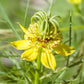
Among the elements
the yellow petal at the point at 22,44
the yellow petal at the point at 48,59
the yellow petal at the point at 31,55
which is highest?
the yellow petal at the point at 22,44

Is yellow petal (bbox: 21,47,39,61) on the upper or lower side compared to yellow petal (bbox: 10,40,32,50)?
lower

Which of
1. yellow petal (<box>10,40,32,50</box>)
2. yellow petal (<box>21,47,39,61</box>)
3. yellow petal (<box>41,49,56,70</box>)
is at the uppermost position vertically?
yellow petal (<box>10,40,32,50</box>)

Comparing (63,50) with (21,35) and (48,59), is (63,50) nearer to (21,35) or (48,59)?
(48,59)

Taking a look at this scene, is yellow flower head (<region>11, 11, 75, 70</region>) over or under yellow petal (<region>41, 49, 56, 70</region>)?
over

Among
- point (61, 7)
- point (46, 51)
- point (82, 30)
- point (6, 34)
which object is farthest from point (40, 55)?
point (61, 7)

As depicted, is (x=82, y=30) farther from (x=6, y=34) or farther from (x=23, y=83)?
(x=23, y=83)
